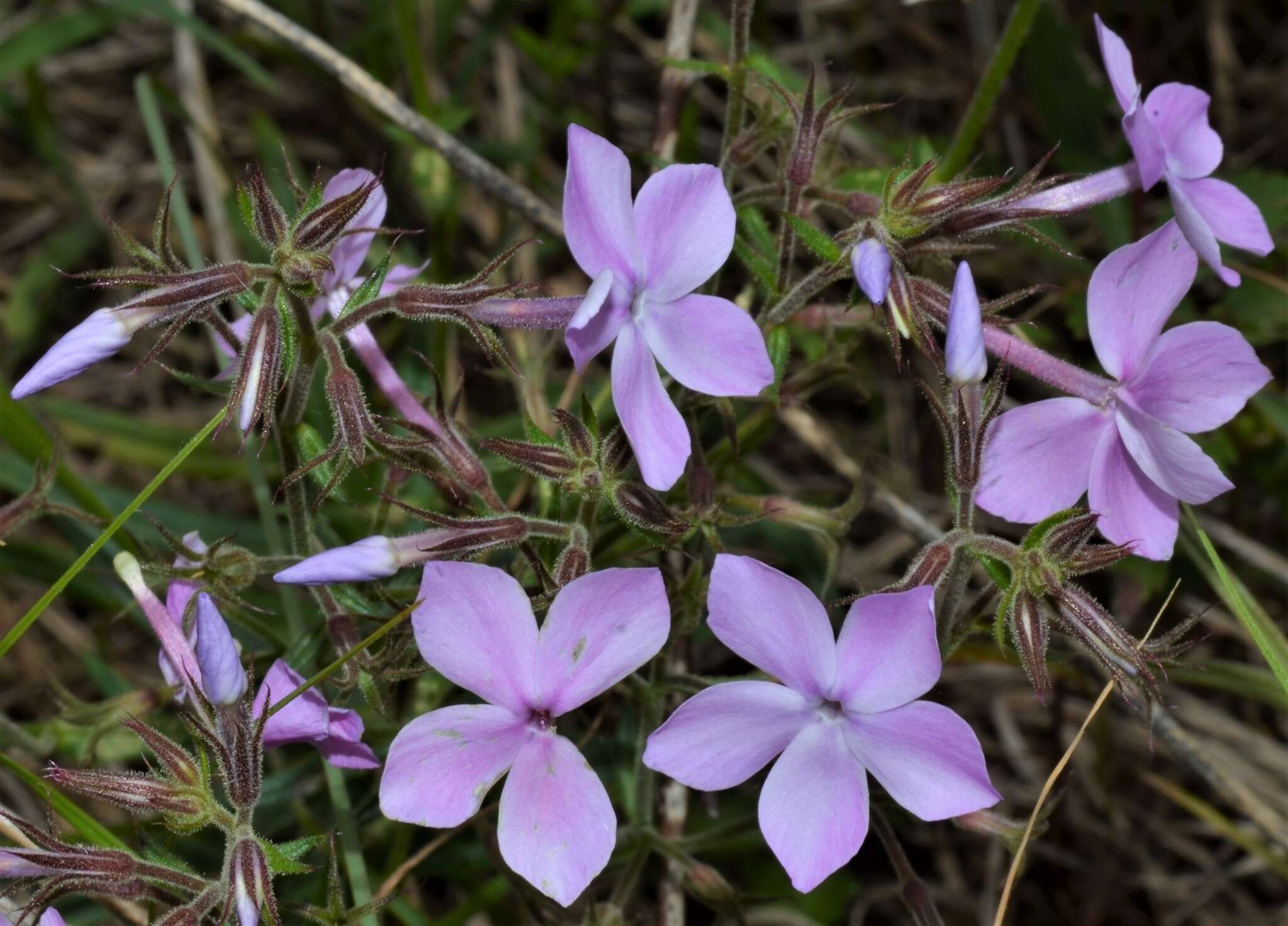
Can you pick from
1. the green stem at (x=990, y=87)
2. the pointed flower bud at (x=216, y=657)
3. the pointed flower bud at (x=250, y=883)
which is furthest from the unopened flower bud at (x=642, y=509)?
the green stem at (x=990, y=87)

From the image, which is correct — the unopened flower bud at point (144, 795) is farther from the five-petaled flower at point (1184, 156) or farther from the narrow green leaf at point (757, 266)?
the five-petaled flower at point (1184, 156)

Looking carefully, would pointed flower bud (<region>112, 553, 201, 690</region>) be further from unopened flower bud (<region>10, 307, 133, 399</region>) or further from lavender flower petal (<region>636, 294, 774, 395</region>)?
lavender flower petal (<region>636, 294, 774, 395</region>)

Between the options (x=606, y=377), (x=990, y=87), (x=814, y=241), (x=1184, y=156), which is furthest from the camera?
(x=606, y=377)

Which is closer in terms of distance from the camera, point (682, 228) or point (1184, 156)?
point (682, 228)

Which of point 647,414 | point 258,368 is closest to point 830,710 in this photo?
point 647,414

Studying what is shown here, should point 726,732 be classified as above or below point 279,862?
above

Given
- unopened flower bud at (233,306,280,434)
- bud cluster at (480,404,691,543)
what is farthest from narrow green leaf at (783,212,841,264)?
unopened flower bud at (233,306,280,434)

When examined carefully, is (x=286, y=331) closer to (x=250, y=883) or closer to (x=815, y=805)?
(x=250, y=883)
